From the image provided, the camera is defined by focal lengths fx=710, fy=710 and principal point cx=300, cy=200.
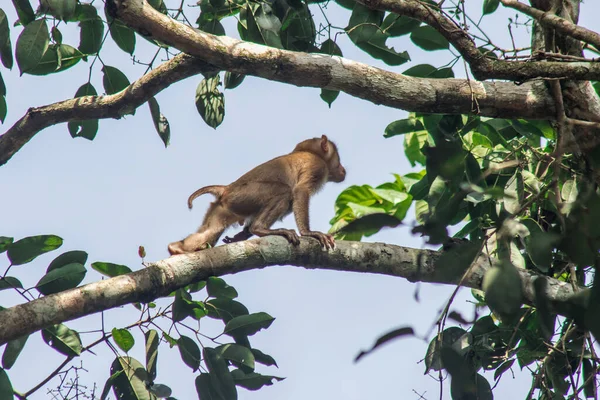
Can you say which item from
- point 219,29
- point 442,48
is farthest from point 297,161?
point 442,48

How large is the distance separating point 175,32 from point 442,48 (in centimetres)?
200

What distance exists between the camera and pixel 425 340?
84.8 inches

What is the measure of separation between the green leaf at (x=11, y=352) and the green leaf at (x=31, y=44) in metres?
1.72

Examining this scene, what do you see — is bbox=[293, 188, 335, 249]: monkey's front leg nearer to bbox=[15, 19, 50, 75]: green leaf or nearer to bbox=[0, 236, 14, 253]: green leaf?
bbox=[0, 236, 14, 253]: green leaf

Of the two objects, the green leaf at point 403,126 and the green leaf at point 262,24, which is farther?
the green leaf at point 403,126

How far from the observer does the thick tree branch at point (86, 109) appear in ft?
18.2

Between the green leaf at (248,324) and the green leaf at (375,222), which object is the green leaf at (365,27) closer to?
the green leaf at (248,324)

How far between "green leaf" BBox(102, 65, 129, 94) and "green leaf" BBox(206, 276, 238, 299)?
1949 mm

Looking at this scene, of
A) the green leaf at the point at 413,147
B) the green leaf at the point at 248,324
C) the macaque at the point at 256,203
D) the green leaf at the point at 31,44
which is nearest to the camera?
the green leaf at the point at 31,44

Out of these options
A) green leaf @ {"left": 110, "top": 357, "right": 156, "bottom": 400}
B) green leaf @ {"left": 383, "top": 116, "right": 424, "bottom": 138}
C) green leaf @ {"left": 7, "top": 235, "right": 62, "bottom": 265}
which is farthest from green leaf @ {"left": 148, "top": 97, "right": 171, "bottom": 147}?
green leaf @ {"left": 110, "top": 357, "right": 156, "bottom": 400}

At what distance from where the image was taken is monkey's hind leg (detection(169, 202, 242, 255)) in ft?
22.0

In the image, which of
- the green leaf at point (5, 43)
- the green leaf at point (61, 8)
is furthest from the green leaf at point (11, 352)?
the green leaf at point (61, 8)

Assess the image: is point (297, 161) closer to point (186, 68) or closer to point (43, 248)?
point (186, 68)

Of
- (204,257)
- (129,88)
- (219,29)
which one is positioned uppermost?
(219,29)
